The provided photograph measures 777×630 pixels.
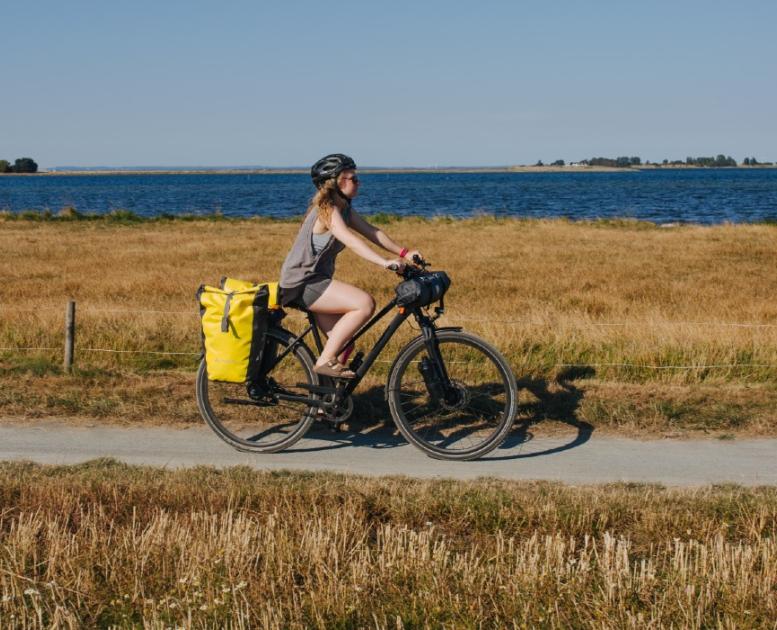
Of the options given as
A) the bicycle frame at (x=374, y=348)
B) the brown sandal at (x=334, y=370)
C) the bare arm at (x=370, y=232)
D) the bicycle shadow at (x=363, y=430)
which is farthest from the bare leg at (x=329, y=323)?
the bare arm at (x=370, y=232)

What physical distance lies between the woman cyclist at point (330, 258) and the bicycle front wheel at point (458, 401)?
0.48 meters

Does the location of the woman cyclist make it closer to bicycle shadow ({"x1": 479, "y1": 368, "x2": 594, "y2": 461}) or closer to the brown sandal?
the brown sandal

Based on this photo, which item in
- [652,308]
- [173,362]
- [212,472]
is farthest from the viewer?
[652,308]

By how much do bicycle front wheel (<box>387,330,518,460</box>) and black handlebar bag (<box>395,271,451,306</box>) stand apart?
297 mm

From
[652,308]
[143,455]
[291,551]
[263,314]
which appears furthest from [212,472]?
[652,308]

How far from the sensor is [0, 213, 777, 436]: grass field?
8.20m

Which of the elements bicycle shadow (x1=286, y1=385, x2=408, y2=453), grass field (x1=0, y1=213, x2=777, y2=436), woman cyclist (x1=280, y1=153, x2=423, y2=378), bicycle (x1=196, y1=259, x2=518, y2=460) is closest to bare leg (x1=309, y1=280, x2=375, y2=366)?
woman cyclist (x1=280, y1=153, x2=423, y2=378)

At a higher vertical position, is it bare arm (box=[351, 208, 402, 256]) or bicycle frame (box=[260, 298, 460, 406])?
bare arm (box=[351, 208, 402, 256])

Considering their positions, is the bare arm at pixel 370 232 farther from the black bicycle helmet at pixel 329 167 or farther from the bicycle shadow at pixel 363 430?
the bicycle shadow at pixel 363 430

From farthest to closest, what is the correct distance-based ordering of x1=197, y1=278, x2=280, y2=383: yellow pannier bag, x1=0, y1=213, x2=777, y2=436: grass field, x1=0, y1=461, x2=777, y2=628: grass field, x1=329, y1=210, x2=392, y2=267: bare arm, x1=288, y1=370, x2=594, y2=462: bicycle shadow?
x1=0, y1=213, x2=777, y2=436: grass field → x1=288, y1=370, x2=594, y2=462: bicycle shadow → x1=197, y1=278, x2=280, y2=383: yellow pannier bag → x1=329, y1=210, x2=392, y2=267: bare arm → x1=0, y1=461, x2=777, y2=628: grass field

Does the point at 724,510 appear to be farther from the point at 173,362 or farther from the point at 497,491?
the point at 173,362

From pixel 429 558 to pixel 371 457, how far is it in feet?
7.36

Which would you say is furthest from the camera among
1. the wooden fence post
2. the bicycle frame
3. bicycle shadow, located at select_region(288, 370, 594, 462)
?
the wooden fence post

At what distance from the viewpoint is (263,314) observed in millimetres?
7047
